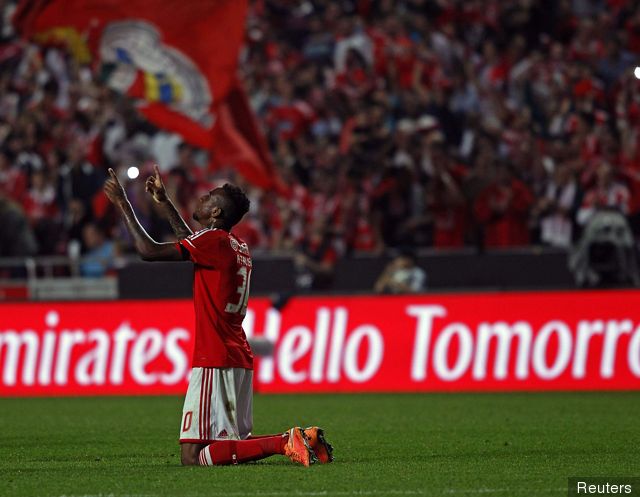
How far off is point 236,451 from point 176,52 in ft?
42.7

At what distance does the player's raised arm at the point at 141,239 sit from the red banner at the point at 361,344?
8.78 meters

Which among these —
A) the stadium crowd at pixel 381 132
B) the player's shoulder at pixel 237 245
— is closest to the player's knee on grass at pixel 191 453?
the player's shoulder at pixel 237 245

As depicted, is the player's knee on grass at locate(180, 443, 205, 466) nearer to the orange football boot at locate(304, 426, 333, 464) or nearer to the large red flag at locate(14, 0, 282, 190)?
the orange football boot at locate(304, 426, 333, 464)

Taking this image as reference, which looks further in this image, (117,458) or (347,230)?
(347,230)

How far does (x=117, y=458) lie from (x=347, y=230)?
10826 mm

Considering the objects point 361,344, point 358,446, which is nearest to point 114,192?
point 358,446

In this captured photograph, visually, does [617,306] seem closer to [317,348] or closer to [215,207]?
[317,348]

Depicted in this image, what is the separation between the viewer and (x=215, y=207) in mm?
9250

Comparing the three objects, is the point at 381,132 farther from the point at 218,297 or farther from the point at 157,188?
the point at 218,297

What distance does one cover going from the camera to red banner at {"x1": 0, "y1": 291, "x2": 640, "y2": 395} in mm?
16953

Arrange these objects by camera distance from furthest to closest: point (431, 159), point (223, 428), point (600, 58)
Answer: point (600, 58) < point (431, 159) < point (223, 428)

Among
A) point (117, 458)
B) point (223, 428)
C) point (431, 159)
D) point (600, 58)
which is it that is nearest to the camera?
point (223, 428)

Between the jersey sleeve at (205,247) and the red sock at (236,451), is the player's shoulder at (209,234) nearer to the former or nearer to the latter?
the jersey sleeve at (205,247)

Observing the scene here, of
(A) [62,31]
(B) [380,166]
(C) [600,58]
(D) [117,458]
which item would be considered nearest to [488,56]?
(C) [600,58]
